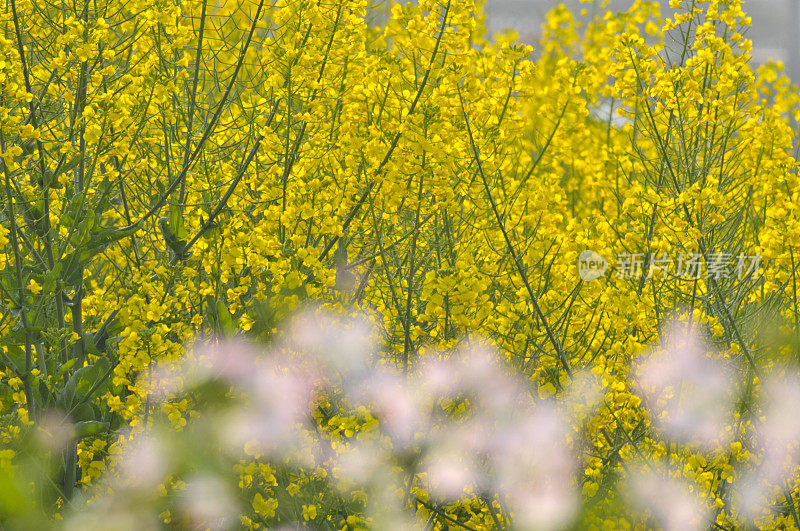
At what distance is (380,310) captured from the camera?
225cm

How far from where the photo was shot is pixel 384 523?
171cm

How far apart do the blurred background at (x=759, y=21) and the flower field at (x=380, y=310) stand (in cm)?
430

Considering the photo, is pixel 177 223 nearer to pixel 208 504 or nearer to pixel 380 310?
pixel 380 310

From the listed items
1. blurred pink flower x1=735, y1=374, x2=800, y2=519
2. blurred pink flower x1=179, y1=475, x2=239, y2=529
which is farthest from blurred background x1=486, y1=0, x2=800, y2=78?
blurred pink flower x1=179, y1=475, x2=239, y2=529

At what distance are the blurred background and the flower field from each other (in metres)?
4.30

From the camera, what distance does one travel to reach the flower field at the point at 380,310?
1786mm

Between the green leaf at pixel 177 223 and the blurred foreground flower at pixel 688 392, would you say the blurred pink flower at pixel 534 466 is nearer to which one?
the blurred foreground flower at pixel 688 392

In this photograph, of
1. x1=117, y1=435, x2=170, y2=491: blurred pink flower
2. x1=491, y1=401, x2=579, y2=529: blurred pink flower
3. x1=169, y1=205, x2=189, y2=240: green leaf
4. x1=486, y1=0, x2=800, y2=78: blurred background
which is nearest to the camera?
x1=117, y1=435, x2=170, y2=491: blurred pink flower

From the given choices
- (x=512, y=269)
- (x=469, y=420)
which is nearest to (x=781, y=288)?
Answer: (x=512, y=269)

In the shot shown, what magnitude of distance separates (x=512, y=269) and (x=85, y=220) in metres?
1.04

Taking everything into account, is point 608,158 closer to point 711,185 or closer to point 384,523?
point 711,185

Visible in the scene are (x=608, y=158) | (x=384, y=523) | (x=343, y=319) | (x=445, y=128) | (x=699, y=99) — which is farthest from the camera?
(x=608, y=158)

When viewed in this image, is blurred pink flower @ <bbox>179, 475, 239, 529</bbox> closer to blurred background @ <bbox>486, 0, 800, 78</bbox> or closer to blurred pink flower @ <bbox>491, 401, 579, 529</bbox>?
blurred pink flower @ <bbox>491, 401, 579, 529</bbox>

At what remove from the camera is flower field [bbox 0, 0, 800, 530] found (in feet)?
5.86
